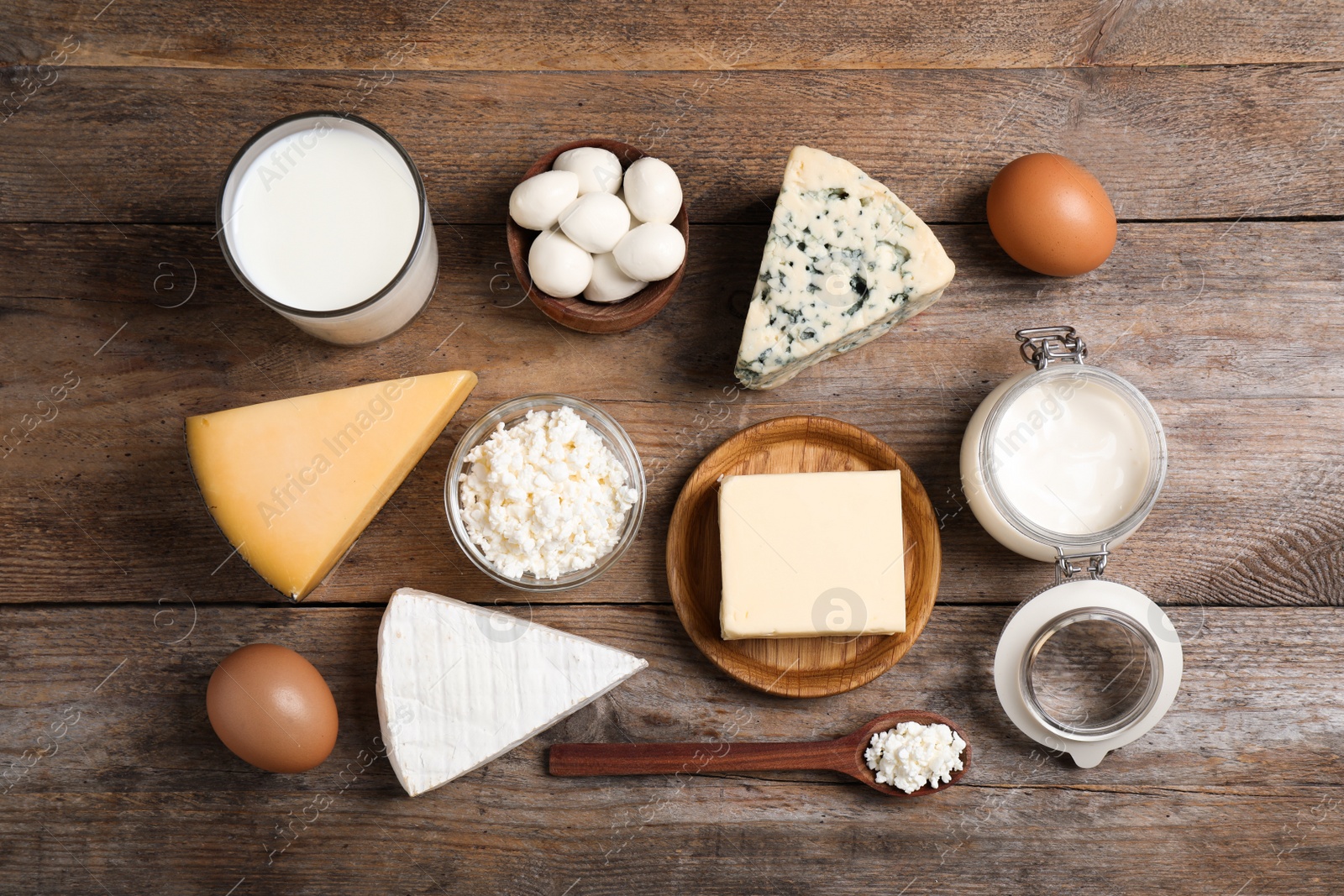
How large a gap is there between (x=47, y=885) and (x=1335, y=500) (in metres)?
2.06

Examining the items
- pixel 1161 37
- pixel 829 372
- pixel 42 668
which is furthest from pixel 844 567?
pixel 42 668

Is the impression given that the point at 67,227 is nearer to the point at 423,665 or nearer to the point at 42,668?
the point at 42,668

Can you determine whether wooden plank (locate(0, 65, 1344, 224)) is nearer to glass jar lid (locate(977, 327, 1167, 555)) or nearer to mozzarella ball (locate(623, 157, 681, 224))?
mozzarella ball (locate(623, 157, 681, 224))

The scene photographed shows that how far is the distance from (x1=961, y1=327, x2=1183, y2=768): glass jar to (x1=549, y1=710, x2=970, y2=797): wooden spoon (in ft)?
0.54

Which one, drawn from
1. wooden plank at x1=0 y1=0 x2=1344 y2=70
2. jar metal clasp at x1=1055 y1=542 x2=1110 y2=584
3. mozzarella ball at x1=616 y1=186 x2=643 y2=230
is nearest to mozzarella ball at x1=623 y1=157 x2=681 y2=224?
mozzarella ball at x1=616 y1=186 x2=643 y2=230

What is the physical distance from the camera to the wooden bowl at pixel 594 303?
3.93 feet

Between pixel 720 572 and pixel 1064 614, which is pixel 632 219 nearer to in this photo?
pixel 720 572

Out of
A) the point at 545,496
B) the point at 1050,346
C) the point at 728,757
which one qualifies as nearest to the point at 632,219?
the point at 545,496

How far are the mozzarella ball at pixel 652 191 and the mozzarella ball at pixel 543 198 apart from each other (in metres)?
0.08

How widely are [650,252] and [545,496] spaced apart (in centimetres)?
36

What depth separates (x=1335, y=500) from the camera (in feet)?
4.32

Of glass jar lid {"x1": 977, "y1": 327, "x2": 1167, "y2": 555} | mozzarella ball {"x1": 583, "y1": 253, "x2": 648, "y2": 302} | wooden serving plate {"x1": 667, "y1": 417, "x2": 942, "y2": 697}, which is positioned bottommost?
wooden serving plate {"x1": 667, "y1": 417, "x2": 942, "y2": 697}

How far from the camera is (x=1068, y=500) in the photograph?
119 cm

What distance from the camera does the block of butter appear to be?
1189 millimetres
